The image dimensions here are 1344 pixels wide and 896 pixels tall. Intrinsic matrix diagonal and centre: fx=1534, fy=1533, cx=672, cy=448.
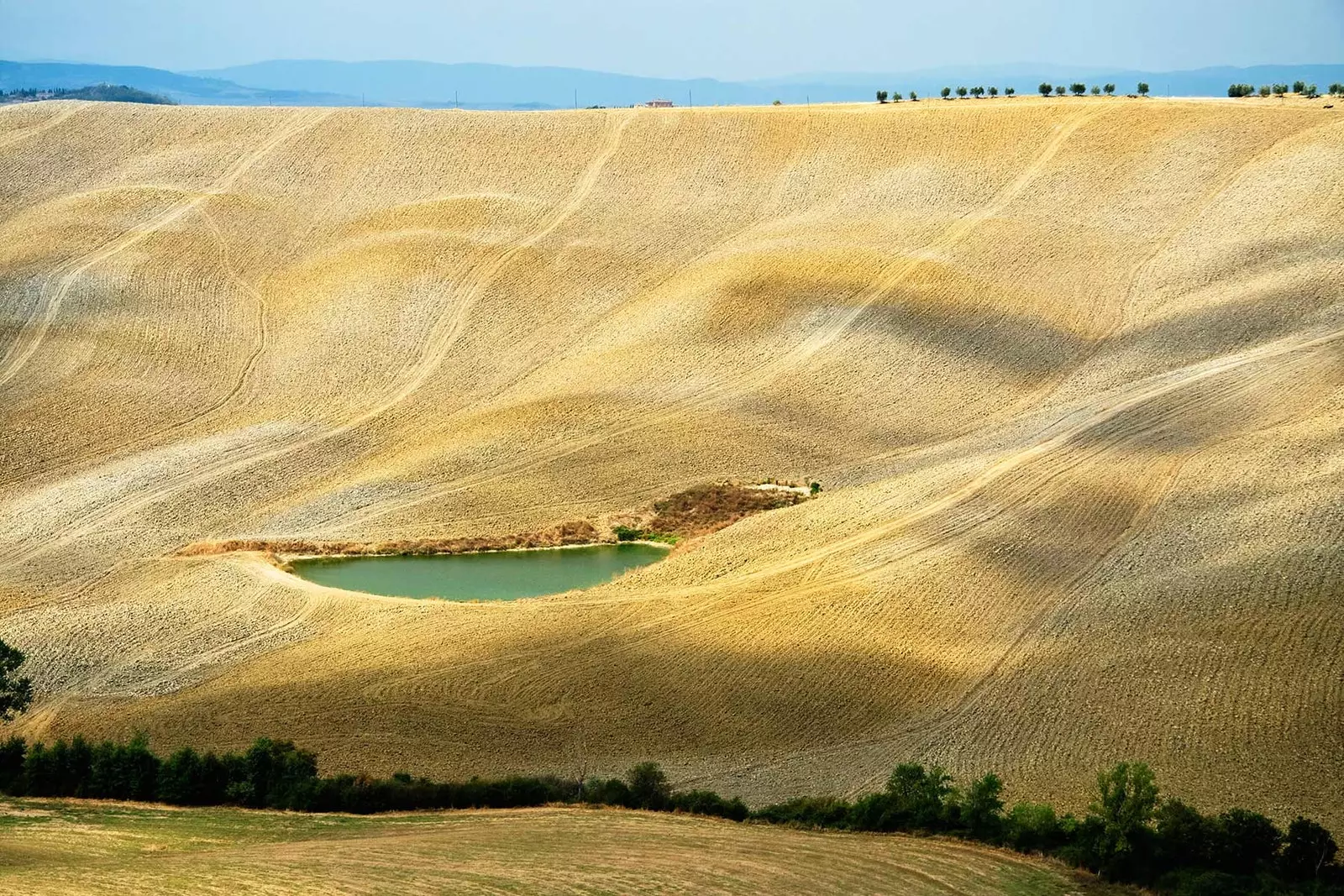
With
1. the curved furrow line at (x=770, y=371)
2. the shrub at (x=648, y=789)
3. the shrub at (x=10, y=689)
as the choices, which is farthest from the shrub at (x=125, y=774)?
the curved furrow line at (x=770, y=371)

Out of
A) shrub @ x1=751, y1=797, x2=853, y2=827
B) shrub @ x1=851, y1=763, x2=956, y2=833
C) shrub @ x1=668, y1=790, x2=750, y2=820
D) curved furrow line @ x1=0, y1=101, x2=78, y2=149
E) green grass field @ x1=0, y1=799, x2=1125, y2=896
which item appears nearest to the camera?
green grass field @ x1=0, y1=799, x2=1125, y2=896

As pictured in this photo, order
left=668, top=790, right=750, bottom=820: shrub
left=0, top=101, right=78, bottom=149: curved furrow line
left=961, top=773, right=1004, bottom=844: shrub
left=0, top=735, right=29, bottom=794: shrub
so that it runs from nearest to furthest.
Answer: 1. left=961, top=773, right=1004, bottom=844: shrub
2. left=668, top=790, right=750, bottom=820: shrub
3. left=0, top=735, right=29, bottom=794: shrub
4. left=0, top=101, right=78, bottom=149: curved furrow line

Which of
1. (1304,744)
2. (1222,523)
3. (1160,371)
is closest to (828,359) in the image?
(1160,371)

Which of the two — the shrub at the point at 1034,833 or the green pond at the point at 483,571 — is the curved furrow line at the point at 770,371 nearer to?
the green pond at the point at 483,571

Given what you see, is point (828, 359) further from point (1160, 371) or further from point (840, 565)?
point (840, 565)

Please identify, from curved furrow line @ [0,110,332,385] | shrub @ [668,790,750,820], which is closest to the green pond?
shrub @ [668,790,750,820]

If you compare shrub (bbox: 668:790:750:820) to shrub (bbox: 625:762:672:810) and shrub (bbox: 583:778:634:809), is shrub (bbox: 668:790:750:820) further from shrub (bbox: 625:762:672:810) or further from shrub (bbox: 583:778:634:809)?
shrub (bbox: 583:778:634:809)

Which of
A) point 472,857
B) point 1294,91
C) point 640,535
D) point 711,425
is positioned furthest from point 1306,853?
point 1294,91
